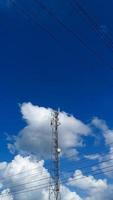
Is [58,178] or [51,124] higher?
[51,124]

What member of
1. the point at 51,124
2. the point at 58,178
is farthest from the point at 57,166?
the point at 51,124

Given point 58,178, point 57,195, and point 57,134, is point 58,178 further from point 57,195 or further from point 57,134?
point 57,134

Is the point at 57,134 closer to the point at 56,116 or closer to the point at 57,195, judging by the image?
the point at 56,116

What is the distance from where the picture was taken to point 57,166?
7769 cm

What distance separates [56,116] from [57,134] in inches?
120

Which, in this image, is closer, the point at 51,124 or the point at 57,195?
the point at 57,195

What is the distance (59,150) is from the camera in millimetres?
79562

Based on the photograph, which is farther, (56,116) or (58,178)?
(56,116)

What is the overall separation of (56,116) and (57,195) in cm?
1409

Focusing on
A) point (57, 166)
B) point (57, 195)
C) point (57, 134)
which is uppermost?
point (57, 134)

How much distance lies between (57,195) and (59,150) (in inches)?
314

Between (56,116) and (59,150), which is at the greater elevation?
(56,116)

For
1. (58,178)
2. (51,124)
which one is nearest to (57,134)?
(51,124)

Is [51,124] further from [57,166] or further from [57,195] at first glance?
[57,195]
